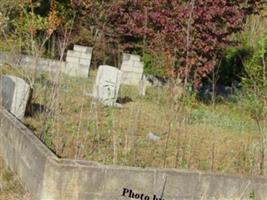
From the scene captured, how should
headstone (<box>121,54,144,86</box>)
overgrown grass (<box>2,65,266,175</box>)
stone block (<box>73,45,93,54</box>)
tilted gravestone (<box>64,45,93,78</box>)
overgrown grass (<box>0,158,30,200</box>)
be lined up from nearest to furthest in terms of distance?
overgrown grass (<box>0,158,30,200</box>) < overgrown grass (<box>2,65,266,175</box>) < headstone (<box>121,54,144,86</box>) < tilted gravestone (<box>64,45,93,78</box>) < stone block (<box>73,45,93,54</box>)

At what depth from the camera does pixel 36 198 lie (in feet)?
15.6

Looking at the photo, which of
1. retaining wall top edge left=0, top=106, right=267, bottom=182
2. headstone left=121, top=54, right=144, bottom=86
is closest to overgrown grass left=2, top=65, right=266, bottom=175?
retaining wall top edge left=0, top=106, right=267, bottom=182

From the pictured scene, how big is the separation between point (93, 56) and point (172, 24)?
6.57 m

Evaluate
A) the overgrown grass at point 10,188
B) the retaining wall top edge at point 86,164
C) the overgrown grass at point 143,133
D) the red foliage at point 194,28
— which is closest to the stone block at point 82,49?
the red foliage at point 194,28

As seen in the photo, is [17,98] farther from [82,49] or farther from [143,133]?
[82,49]

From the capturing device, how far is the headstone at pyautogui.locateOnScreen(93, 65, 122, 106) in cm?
1057

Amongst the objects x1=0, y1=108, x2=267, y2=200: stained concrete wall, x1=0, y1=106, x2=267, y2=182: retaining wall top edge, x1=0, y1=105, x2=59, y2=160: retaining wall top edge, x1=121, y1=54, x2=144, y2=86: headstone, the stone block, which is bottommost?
x1=0, y1=108, x2=267, y2=200: stained concrete wall

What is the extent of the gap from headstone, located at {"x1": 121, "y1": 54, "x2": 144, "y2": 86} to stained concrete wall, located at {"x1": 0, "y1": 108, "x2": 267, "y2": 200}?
9949mm

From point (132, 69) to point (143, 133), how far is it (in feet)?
25.6

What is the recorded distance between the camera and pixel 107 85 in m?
10.8

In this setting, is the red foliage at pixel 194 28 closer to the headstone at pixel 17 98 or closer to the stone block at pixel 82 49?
the stone block at pixel 82 49

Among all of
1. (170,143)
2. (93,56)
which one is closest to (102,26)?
(93,56)

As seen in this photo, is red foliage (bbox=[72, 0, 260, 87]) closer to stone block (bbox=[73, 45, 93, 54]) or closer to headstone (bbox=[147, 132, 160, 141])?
stone block (bbox=[73, 45, 93, 54])

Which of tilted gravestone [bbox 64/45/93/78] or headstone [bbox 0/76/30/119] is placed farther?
tilted gravestone [bbox 64/45/93/78]
